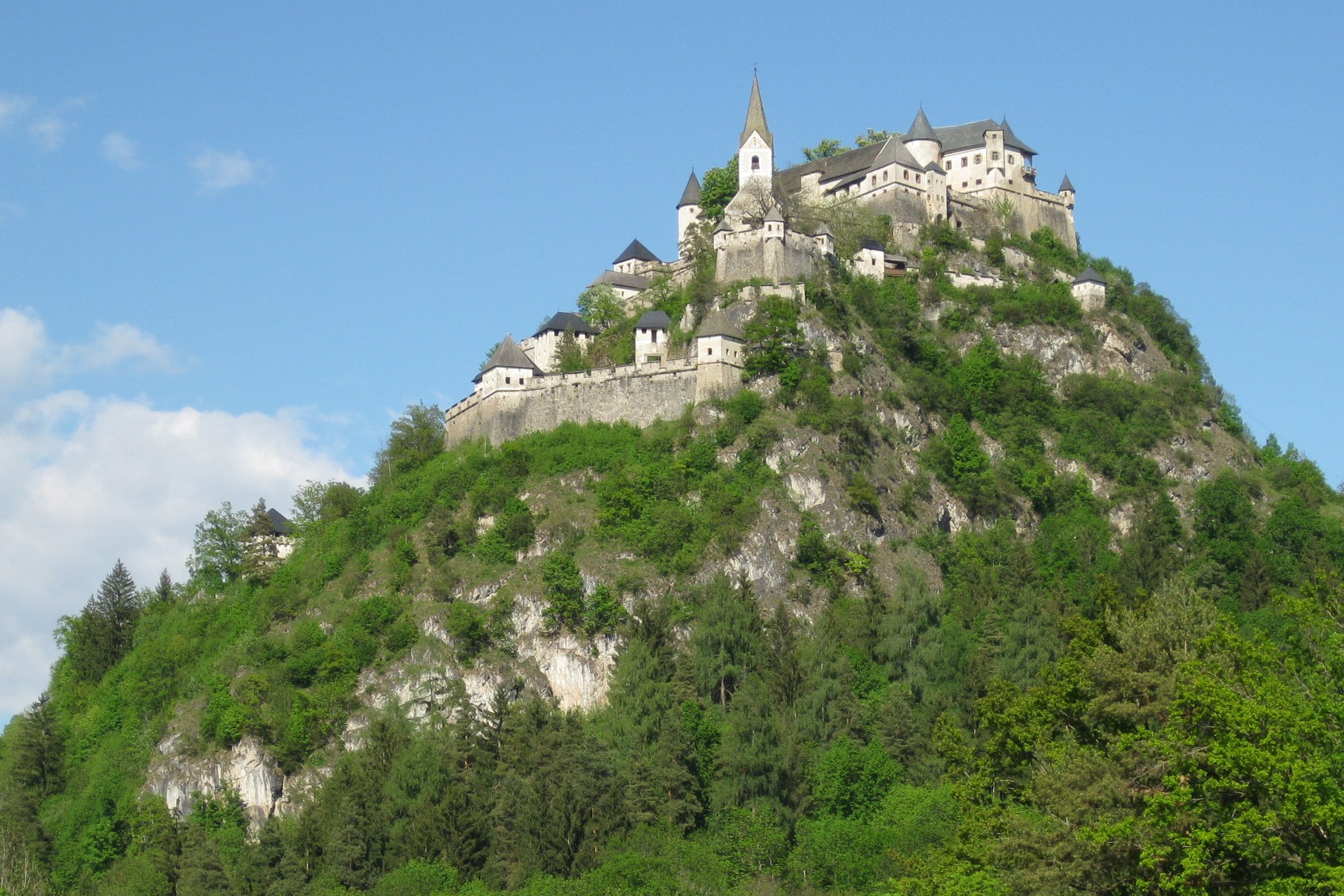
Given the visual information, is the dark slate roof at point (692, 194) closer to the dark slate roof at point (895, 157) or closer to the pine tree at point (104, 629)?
the dark slate roof at point (895, 157)

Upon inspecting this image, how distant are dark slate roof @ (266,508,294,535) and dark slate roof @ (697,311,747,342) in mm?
25307

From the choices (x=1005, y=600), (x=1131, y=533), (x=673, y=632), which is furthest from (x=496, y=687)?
(x=1131, y=533)

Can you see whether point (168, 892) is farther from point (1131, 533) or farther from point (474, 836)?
point (1131, 533)

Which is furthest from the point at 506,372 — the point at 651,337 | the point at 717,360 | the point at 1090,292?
the point at 1090,292

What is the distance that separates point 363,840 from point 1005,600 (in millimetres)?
27794

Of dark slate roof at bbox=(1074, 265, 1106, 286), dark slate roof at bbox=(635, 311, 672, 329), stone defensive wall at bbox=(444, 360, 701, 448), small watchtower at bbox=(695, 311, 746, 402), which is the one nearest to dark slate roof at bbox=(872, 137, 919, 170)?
dark slate roof at bbox=(1074, 265, 1106, 286)

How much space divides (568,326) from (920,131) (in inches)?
1022

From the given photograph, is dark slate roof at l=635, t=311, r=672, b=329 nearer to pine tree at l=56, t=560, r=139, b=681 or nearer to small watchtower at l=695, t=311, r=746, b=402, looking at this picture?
small watchtower at l=695, t=311, r=746, b=402

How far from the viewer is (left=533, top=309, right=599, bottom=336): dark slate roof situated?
95375 millimetres

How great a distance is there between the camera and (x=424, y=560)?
82.9 m

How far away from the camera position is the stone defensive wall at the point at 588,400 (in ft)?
284

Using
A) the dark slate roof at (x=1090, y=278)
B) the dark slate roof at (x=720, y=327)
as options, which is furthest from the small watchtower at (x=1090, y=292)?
the dark slate roof at (x=720, y=327)

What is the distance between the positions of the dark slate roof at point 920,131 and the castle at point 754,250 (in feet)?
0.28

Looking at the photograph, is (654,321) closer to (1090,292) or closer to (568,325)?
(568,325)
